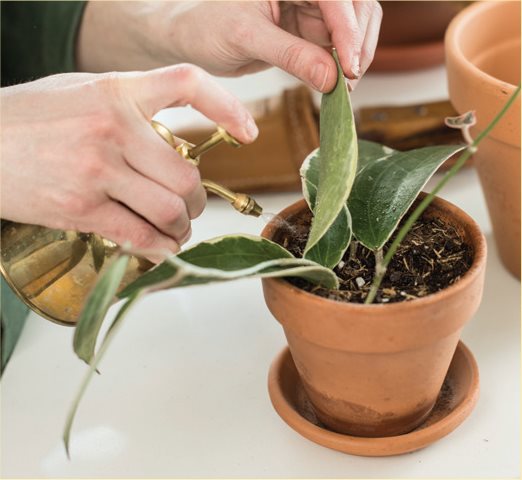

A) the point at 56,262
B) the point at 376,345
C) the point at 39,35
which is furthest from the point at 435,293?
the point at 39,35

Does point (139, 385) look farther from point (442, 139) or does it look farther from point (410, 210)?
point (442, 139)

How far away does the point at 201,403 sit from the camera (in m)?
0.73

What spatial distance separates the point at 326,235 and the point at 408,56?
71 centimetres

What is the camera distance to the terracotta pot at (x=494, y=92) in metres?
0.75

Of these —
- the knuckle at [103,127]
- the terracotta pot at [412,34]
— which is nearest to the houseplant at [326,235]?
the knuckle at [103,127]

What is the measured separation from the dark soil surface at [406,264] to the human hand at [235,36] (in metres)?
0.13

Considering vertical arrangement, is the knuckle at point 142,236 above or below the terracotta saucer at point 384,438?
above

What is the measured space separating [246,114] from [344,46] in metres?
0.16

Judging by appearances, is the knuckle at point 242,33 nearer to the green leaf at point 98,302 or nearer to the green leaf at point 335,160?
the green leaf at point 335,160

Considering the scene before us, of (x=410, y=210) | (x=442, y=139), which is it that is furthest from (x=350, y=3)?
(x=442, y=139)

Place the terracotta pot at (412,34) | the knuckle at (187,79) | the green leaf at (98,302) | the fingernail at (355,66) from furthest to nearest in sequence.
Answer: the terracotta pot at (412,34), the fingernail at (355,66), the knuckle at (187,79), the green leaf at (98,302)

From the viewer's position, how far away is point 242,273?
1.65ft

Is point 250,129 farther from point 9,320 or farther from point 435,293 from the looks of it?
point 9,320

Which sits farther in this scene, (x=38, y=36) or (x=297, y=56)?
(x=38, y=36)
